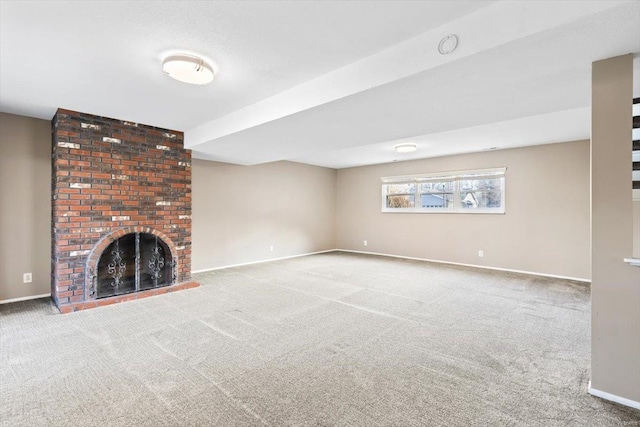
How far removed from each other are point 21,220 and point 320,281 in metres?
4.23

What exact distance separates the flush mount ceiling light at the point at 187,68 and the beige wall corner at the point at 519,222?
569cm

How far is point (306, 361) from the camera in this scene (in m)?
2.38

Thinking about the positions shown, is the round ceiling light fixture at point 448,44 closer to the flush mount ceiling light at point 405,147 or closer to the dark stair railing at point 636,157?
the dark stair railing at point 636,157

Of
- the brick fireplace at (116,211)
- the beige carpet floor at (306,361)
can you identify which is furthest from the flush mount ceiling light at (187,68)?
the beige carpet floor at (306,361)

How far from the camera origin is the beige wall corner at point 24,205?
12.3 feet

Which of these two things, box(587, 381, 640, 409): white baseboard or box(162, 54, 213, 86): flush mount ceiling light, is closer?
box(587, 381, 640, 409): white baseboard

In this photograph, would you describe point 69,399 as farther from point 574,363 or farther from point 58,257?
point 574,363

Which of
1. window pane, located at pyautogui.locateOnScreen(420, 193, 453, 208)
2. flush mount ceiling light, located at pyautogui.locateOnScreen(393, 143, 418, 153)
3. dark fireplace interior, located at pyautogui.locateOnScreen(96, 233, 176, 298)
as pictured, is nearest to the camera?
dark fireplace interior, located at pyautogui.locateOnScreen(96, 233, 176, 298)

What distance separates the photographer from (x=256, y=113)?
11.1 ft

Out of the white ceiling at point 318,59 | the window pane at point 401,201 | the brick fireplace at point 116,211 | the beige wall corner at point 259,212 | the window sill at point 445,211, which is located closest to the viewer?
the white ceiling at point 318,59

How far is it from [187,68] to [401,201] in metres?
6.04

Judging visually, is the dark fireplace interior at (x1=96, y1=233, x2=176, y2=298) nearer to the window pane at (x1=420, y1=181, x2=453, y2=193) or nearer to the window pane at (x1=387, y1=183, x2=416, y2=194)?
the window pane at (x1=387, y1=183, x2=416, y2=194)

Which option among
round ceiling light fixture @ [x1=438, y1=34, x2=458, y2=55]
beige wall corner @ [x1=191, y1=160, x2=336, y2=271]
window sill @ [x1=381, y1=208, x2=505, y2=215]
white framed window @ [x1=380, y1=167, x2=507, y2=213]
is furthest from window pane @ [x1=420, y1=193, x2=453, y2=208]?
round ceiling light fixture @ [x1=438, y1=34, x2=458, y2=55]

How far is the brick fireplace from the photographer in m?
3.65
